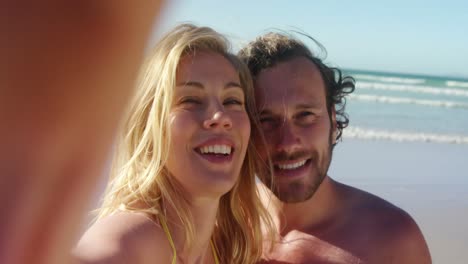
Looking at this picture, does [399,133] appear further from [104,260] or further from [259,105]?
[104,260]

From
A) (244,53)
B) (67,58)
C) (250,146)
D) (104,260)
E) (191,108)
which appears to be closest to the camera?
(67,58)

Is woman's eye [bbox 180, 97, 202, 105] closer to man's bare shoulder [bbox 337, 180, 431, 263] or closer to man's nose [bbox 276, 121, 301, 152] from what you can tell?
man's nose [bbox 276, 121, 301, 152]

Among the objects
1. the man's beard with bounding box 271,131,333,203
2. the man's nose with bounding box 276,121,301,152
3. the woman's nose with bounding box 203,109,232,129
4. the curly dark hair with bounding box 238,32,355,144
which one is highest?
the curly dark hair with bounding box 238,32,355,144

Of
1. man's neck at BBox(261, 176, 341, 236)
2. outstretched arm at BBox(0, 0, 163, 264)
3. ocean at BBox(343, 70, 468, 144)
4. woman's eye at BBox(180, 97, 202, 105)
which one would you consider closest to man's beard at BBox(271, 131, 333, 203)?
man's neck at BBox(261, 176, 341, 236)

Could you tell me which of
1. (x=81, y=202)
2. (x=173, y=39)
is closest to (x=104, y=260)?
(x=173, y=39)

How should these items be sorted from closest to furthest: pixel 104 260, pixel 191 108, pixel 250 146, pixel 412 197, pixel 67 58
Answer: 1. pixel 67 58
2. pixel 104 260
3. pixel 191 108
4. pixel 250 146
5. pixel 412 197

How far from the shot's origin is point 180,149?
2.62 metres

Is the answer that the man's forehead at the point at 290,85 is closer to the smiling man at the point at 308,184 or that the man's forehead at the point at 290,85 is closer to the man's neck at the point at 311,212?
the smiling man at the point at 308,184

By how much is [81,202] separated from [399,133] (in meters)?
11.8

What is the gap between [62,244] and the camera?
698 millimetres

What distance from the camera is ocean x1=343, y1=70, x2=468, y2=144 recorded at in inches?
471

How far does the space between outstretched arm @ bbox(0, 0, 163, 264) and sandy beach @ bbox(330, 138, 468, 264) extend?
17.9 feet

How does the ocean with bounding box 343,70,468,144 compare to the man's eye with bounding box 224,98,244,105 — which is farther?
the ocean with bounding box 343,70,468,144

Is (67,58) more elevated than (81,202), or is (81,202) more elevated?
(67,58)
